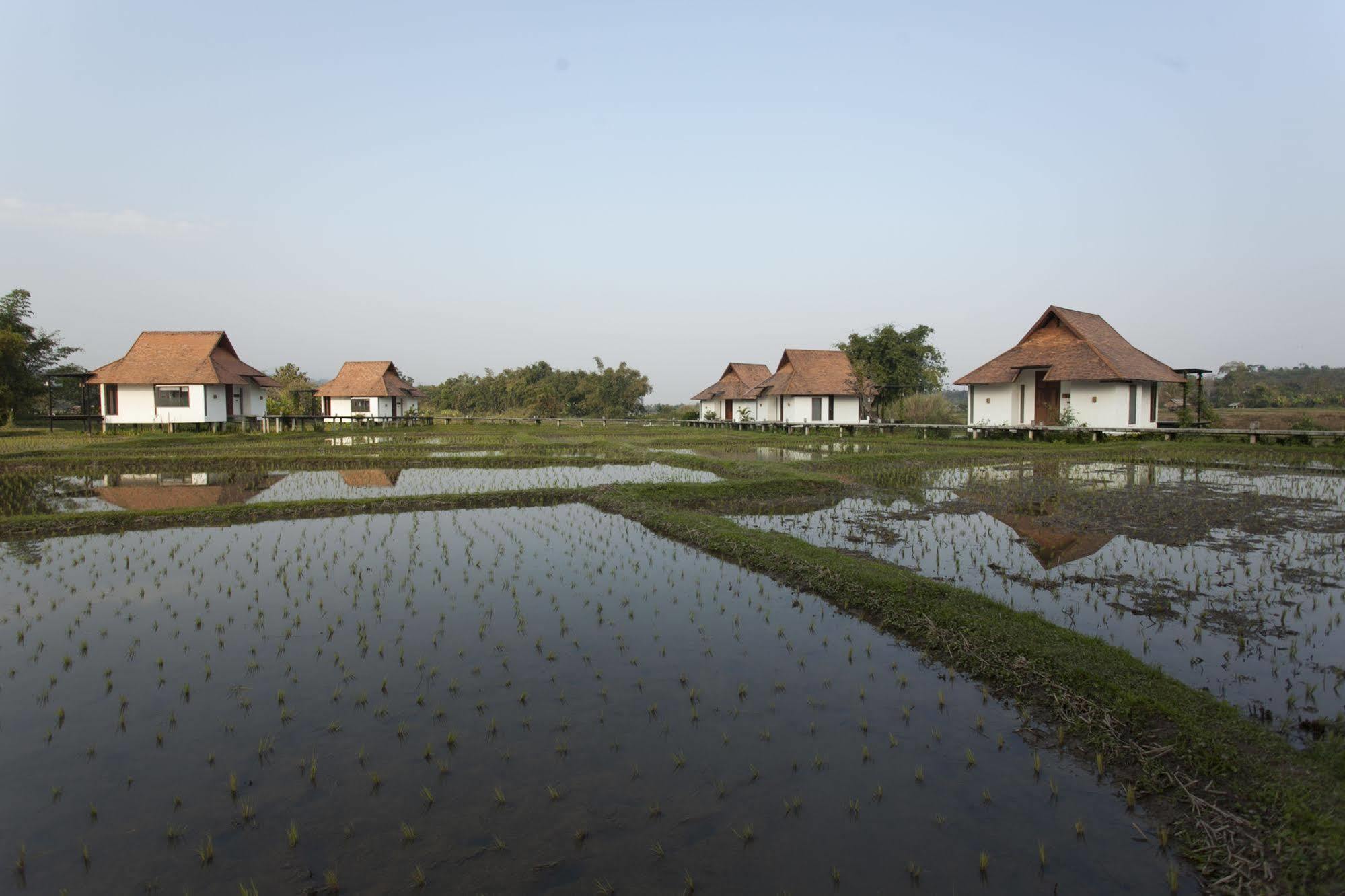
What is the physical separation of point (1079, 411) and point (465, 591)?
96.2ft

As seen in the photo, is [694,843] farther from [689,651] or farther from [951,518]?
[951,518]

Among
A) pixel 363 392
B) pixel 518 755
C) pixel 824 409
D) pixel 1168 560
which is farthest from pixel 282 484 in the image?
pixel 363 392

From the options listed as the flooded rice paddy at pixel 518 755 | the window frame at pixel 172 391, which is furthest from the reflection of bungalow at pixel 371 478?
the window frame at pixel 172 391

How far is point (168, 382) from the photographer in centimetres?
3566

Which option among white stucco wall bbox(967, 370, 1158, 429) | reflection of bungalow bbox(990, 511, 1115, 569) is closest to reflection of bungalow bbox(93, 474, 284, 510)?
reflection of bungalow bbox(990, 511, 1115, 569)

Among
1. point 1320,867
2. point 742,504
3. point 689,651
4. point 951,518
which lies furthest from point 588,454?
point 1320,867

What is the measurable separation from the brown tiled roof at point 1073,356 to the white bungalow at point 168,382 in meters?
37.6

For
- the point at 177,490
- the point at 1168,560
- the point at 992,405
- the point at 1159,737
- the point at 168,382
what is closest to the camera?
the point at 1159,737

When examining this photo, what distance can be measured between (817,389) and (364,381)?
106 feet

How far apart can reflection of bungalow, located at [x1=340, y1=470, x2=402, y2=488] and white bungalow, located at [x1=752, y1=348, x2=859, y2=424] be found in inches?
1046

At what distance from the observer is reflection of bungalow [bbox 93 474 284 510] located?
50.6ft

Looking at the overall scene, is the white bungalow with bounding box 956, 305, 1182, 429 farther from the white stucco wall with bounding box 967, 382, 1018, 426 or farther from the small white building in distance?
the small white building in distance

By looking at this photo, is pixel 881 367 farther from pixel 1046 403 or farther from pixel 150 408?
pixel 150 408

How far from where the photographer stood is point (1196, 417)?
104 ft
